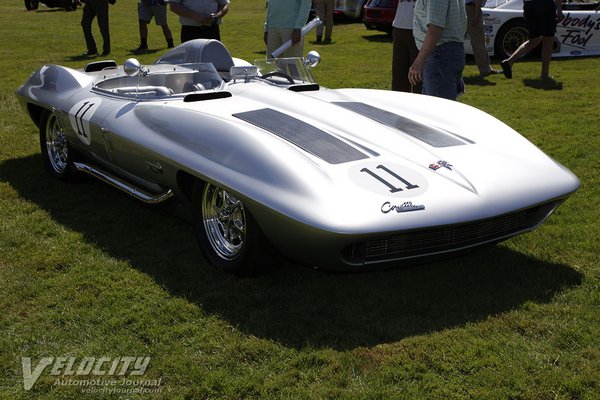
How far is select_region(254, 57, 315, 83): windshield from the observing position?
595cm

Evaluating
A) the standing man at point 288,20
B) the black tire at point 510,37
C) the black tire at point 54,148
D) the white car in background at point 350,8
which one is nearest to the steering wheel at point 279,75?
the black tire at point 54,148

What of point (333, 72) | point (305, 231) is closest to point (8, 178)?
point (305, 231)

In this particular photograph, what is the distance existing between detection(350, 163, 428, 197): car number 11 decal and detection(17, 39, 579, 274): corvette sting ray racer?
10 millimetres

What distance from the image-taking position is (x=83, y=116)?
18.0 feet

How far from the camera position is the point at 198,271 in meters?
4.44

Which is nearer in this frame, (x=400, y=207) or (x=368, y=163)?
(x=400, y=207)

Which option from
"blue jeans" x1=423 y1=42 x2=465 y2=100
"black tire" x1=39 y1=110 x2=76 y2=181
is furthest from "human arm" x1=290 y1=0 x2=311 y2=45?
"black tire" x1=39 y1=110 x2=76 y2=181

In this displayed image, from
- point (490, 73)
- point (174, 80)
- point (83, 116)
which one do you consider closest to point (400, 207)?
point (83, 116)

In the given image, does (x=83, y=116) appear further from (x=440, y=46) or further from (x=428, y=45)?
(x=440, y=46)

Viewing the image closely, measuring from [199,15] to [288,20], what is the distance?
90 cm

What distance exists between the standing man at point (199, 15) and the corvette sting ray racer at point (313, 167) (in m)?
2.22

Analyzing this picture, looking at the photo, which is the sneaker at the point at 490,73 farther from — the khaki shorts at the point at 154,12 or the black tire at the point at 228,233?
the black tire at the point at 228,233

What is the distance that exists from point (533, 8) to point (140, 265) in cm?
737

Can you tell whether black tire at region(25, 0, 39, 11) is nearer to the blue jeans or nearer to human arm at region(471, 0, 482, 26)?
human arm at region(471, 0, 482, 26)
